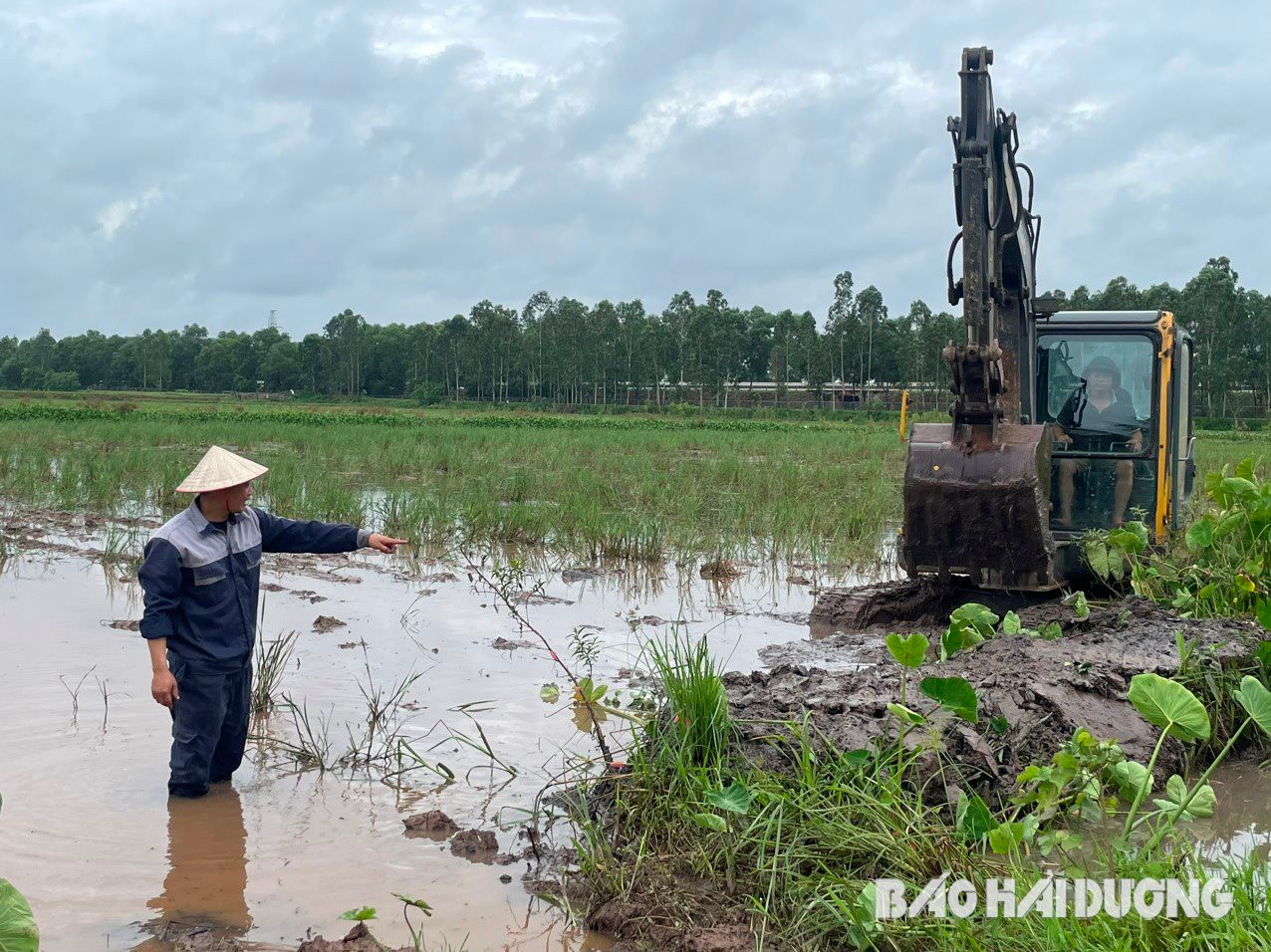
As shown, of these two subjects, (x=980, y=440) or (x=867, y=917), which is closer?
(x=867, y=917)

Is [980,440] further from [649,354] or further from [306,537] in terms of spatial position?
[649,354]

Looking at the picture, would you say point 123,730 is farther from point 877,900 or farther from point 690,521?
point 690,521

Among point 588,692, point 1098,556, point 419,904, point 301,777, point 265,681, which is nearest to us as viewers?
point 419,904

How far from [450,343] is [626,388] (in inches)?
551

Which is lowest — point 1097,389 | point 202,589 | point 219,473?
point 202,589

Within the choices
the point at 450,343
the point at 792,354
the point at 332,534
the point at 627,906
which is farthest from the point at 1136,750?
the point at 450,343

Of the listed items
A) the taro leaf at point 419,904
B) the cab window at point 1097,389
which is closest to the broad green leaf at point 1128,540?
the cab window at point 1097,389

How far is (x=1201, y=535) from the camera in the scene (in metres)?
6.00

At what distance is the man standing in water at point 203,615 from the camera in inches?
155

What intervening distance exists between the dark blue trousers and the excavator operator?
538 cm

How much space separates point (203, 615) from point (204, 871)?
35.9 inches

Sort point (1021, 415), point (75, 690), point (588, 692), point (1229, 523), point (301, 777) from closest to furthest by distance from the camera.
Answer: point (588, 692) < point (301, 777) < point (75, 690) < point (1229, 523) < point (1021, 415)

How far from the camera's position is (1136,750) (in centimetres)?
435

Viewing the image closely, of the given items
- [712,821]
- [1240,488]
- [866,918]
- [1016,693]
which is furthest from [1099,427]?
[866,918]
